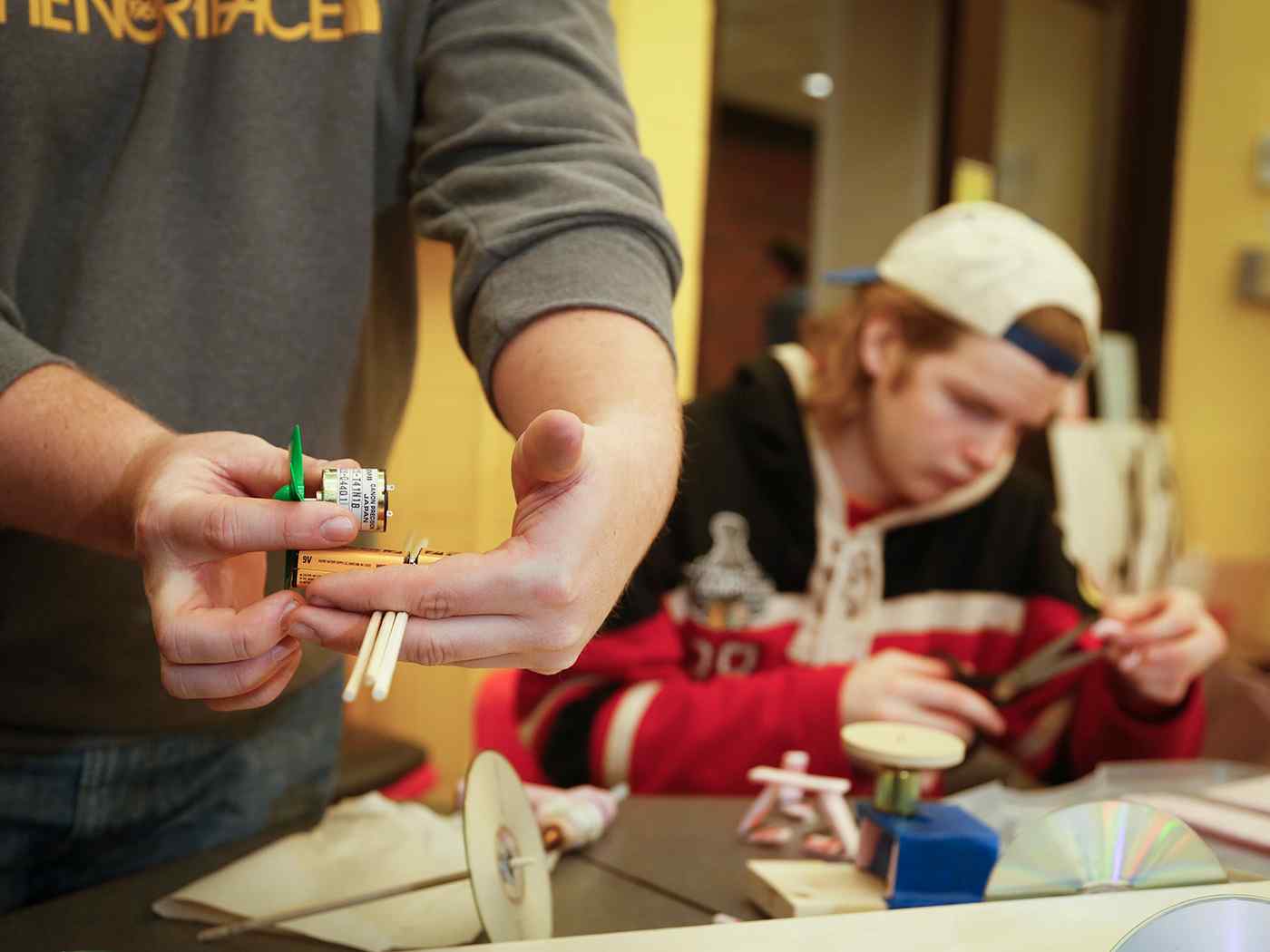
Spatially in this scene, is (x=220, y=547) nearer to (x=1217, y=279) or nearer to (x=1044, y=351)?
(x=1044, y=351)

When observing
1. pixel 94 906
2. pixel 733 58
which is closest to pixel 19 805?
pixel 94 906

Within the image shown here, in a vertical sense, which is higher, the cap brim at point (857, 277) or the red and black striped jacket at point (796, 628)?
the cap brim at point (857, 277)

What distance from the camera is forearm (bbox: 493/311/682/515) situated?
43cm

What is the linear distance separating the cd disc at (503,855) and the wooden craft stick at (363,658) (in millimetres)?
156

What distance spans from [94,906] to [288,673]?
274mm

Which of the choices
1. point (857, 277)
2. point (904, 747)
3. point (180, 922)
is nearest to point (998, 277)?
point (857, 277)

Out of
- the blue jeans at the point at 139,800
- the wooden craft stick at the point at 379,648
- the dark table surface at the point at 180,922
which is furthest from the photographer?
the blue jeans at the point at 139,800

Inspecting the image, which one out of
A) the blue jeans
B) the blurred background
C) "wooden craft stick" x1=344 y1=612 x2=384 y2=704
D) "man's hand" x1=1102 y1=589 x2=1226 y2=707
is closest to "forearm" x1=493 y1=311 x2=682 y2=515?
"wooden craft stick" x1=344 y1=612 x2=384 y2=704

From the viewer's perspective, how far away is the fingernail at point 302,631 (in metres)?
0.36

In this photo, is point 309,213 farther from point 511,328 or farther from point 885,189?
point 885,189

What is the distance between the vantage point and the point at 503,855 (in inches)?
20.7

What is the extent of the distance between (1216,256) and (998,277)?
2.04 m

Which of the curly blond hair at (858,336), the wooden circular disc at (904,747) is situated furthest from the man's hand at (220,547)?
the curly blond hair at (858,336)

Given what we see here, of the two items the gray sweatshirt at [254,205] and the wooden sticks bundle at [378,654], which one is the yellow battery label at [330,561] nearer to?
the wooden sticks bundle at [378,654]
